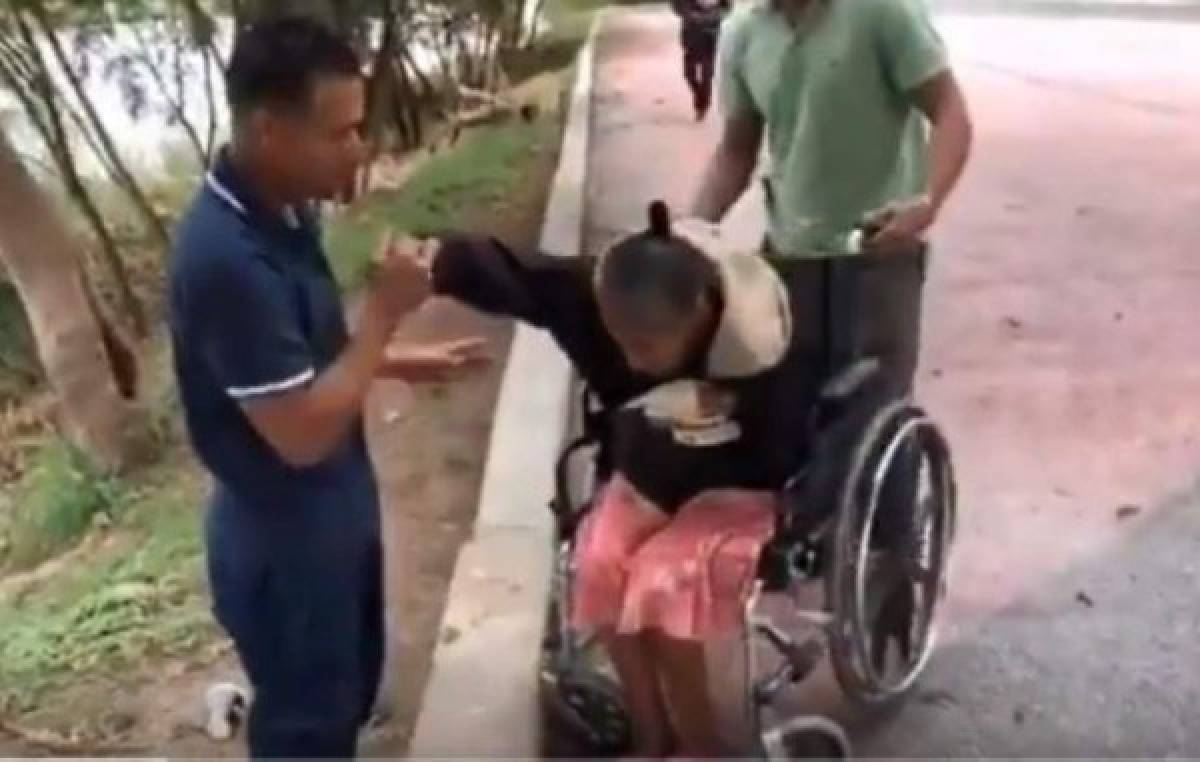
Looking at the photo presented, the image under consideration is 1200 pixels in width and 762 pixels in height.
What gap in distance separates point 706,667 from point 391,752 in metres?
0.70

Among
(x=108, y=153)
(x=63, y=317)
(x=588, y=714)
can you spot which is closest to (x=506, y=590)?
(x=588, y=714)

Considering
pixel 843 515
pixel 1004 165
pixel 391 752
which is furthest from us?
pixel 1004 165

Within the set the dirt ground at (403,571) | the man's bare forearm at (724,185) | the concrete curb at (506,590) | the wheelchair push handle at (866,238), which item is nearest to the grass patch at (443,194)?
the dirt ground at (403,571)

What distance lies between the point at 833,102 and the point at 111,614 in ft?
7.06

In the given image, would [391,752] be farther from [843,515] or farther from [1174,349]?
[1174,349]

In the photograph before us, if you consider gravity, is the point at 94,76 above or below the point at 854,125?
below

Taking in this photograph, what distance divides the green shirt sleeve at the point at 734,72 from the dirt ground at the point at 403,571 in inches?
52.7

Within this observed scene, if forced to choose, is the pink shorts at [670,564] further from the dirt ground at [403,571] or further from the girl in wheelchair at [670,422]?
the dirt ground at [403,571]

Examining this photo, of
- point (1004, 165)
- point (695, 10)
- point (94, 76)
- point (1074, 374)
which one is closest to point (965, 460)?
point (1074, 374)

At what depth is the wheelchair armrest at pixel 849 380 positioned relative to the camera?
4309 millimetres

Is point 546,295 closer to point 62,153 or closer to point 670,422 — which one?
point 670,422

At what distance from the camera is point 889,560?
4.68m

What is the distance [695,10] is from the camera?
14742 millimetres

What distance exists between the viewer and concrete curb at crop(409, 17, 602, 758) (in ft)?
15.0
